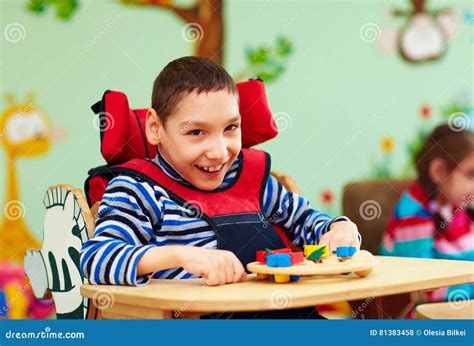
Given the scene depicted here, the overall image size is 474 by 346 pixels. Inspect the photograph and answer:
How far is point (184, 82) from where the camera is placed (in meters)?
1.63

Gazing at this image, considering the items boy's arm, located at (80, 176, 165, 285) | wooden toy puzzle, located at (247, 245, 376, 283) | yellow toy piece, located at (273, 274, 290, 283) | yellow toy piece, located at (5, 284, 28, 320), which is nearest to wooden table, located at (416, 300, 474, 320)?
wooden toy puzzle, located at (247, 245, 376, 283)

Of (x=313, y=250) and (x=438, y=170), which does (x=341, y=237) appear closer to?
(x=313, y=250)

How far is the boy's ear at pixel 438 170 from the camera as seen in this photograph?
2681 mm

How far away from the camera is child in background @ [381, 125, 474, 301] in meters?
2.52

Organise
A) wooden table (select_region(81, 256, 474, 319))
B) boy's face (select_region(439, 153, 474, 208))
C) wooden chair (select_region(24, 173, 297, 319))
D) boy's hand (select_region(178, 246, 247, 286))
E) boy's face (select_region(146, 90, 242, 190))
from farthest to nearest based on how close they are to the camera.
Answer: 1. boy's face (select_region(439, 153, 474, 208))
2. wooden chair (select_region(24, 173, 297, 319))
3. boy's face (select_region(146, 90, 242, 190))
4. boy's hand (select_region(178, 246, 247, 286))
5. wooden table (select_region(81, 256, 474, 319))

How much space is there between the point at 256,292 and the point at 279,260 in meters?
0.12

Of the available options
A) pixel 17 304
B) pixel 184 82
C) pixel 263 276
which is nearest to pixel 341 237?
pixel 263 276

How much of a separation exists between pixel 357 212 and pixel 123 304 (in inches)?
59.7

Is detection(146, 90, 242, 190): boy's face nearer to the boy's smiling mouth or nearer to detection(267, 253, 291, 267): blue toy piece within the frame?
the boy's smiling mouth

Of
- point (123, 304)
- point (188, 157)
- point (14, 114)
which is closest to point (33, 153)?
point (14, 114)

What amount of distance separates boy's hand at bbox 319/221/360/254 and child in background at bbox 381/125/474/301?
856mm

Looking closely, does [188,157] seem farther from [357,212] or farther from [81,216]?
[357,212]

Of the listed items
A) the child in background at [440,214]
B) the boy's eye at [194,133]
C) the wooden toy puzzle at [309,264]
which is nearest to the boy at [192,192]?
the boy's eye at [194,133]

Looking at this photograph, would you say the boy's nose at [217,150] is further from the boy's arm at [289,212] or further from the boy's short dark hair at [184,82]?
the boy's arm at [289,212]
